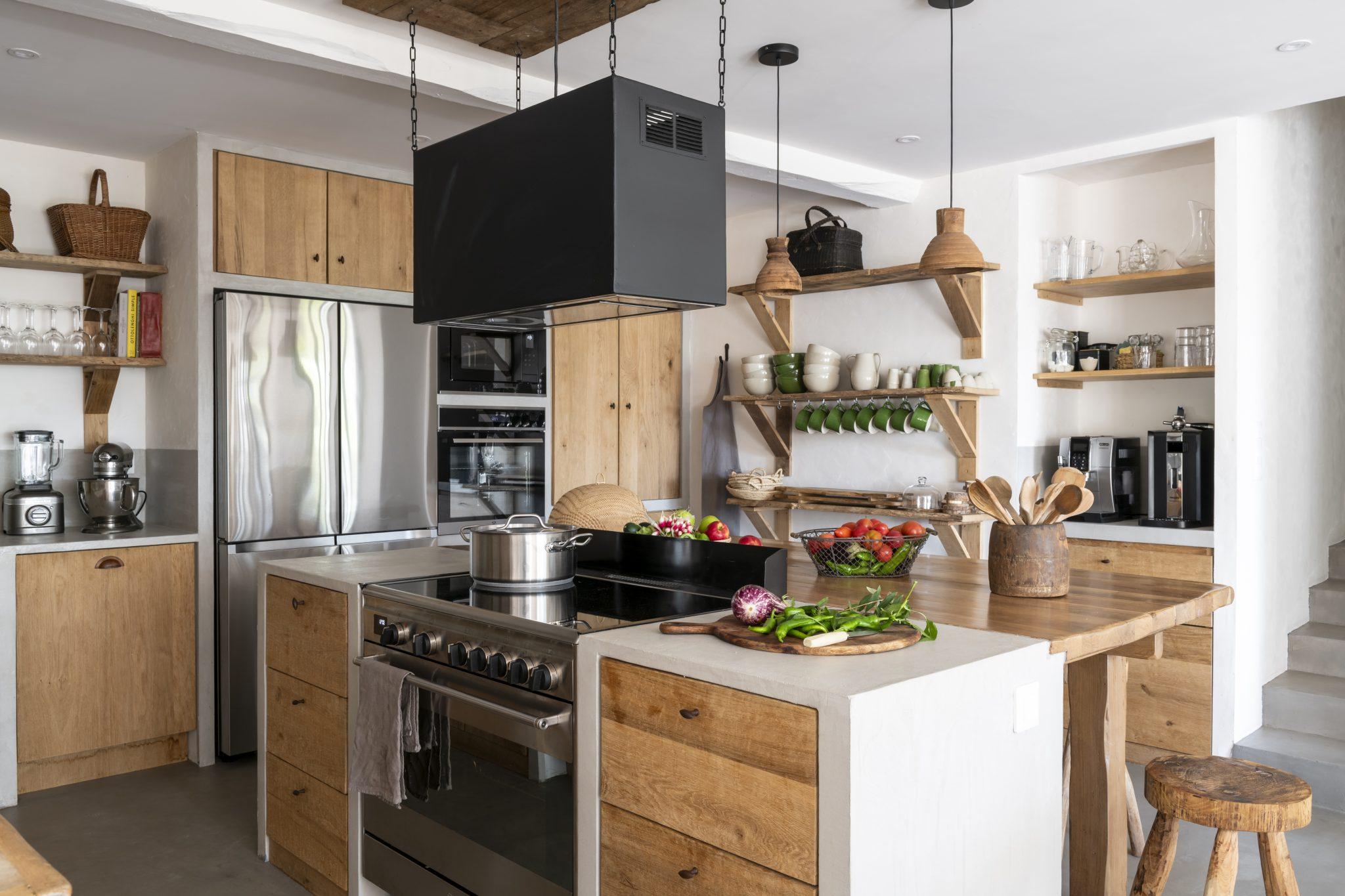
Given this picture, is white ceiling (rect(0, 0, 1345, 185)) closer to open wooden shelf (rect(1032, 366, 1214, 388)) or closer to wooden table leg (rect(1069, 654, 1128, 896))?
open wooden shelf (rect(1032, 366, 1214, 388))

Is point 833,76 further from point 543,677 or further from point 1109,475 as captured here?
point 543,677

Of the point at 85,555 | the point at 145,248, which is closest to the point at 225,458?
the point at 85,555

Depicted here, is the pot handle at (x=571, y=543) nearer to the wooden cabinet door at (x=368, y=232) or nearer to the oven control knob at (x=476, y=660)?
the oven control knob at (x=476, y=660)

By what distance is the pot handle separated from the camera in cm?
252

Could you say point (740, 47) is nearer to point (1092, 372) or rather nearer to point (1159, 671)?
point (1092, 372)

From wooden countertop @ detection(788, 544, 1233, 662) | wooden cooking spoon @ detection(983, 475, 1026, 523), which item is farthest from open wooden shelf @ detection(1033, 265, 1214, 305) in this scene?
wooden cooking spoon @ detection(983, 475, 1026, 523)

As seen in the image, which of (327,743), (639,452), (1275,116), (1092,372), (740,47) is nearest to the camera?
(327,743)

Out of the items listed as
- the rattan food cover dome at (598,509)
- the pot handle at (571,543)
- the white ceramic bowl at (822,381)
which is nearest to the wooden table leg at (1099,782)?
the pot handle at (571,543)

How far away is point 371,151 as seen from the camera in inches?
167

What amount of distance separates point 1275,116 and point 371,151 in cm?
365

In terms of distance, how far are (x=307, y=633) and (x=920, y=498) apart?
251cm

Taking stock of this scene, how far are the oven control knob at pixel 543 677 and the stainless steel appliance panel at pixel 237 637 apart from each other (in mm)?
2297

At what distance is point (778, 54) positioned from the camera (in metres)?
3.12

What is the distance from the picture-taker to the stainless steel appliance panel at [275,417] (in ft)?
13.0
